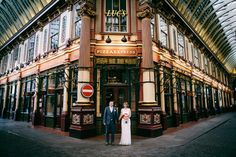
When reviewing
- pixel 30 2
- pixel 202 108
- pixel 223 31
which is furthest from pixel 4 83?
pixel 223 31

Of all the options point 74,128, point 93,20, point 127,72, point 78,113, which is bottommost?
point 74,128

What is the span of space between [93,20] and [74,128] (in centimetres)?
664

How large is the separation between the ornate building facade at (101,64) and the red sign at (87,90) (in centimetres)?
6

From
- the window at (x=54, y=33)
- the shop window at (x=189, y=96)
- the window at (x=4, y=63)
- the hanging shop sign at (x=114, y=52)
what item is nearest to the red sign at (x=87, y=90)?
the hanging shop sign at (x=114, y=52)

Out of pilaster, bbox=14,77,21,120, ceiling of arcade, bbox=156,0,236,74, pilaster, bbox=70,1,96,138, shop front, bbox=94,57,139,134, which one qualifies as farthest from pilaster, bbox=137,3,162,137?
pilaster, bbox=14,77,21,120

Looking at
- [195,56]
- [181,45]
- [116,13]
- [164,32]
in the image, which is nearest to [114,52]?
[116,13]

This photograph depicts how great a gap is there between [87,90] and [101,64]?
1.99 meters

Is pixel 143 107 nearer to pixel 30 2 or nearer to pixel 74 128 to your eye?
pixel 74 128

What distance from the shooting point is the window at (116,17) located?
35.6 ft

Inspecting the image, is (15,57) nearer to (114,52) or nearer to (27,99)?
(27,99)

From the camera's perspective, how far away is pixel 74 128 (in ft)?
29.9

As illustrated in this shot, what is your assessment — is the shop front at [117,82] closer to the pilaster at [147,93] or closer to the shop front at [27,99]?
the pilaster at [147,93]

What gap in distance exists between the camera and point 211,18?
72.0ft

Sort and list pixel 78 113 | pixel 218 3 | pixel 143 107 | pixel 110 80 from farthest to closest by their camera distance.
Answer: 1. pixel 218 3
2. pixel 110 80
3. pixel 143 107
4. pixel 78 113
